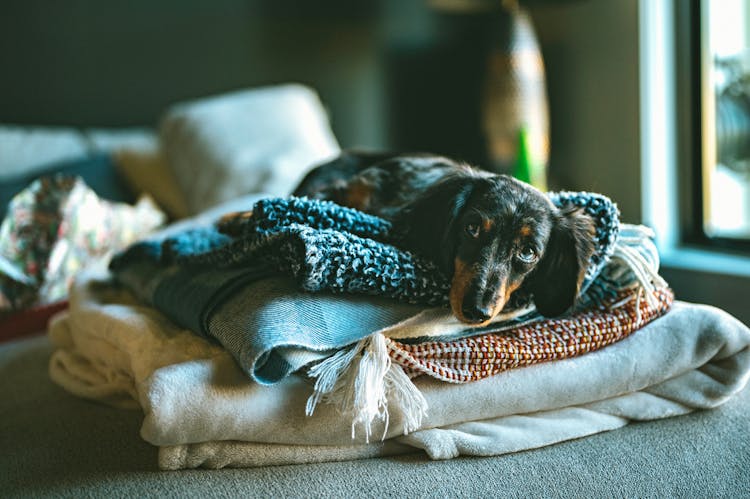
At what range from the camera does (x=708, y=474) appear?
97 centimetres

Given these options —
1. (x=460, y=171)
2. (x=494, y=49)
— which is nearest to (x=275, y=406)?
(x=460, y=171)

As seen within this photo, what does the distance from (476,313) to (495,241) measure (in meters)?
0.12

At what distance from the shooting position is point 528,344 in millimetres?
1065

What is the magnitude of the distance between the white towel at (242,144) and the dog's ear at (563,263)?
119 cm

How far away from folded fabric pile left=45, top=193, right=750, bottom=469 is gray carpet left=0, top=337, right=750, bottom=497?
0.03m

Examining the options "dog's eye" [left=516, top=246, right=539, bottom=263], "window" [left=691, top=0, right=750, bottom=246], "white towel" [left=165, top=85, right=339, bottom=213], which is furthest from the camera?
"window" [left=691, top=0, right=750, bottom=246]

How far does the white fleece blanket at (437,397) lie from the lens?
947 mm

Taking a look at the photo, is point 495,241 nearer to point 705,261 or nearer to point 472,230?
point 472,230

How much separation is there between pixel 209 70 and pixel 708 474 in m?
2.46

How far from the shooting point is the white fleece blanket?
947 millimetres

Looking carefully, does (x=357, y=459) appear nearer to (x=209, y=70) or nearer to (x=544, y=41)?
(x=209, y=70)

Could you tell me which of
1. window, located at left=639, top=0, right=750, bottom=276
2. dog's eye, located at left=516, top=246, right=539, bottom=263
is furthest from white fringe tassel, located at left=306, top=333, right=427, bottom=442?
window, located at left=639, top=0, right=750, bottom=276

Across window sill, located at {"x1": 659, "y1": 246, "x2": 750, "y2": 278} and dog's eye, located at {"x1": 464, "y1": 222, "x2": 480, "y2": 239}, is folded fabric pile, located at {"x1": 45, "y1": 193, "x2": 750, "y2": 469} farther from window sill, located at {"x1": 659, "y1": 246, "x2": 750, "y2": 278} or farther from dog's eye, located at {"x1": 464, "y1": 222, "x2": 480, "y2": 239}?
window sill, located at {"x1": 659, "y1": 246, "x2": 750, "y2": 278}

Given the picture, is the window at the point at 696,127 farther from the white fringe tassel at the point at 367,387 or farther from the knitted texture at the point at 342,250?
the white fringe tassel at the point at 367,387
